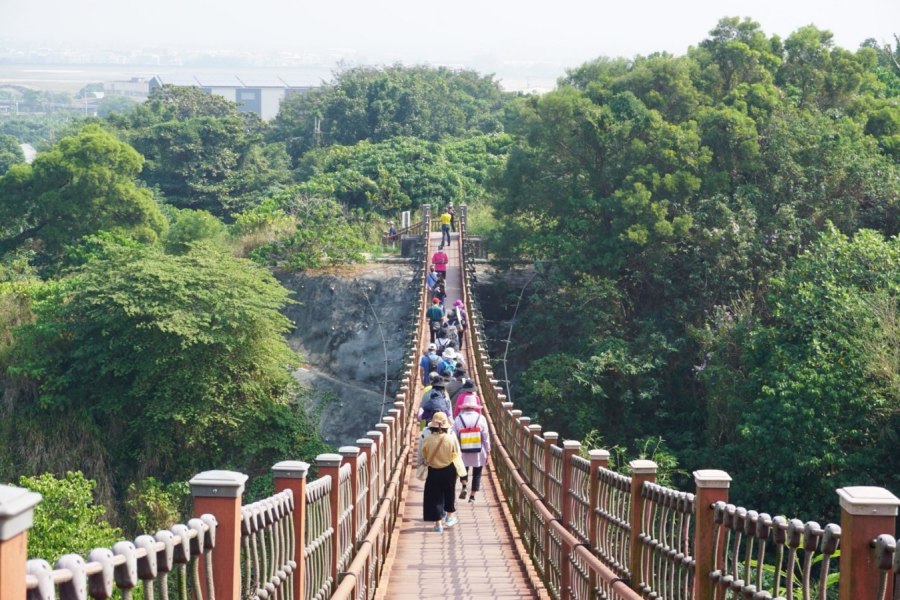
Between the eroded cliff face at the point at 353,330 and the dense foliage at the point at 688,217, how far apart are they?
2685 millimetres

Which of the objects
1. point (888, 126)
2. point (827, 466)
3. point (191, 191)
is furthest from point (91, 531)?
→ point (191, 191)

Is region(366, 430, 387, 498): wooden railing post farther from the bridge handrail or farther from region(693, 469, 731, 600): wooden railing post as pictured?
region(693, 469, 731, 600): wooden railing post

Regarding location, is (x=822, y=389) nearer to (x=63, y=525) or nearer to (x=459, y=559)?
(x=459, y=559)

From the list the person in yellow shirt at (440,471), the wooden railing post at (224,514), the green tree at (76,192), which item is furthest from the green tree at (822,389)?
the green tree at (76,192)

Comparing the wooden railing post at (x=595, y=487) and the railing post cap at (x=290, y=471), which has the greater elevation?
the railing post cap at (x=290, y=471)

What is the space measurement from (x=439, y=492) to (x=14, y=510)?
7.51m

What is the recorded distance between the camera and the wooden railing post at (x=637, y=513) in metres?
5.93

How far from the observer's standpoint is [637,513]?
236 inches

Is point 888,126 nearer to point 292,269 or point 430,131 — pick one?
point 292,269

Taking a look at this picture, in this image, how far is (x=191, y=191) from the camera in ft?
136

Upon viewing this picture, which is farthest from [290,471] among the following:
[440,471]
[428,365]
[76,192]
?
[76,192]

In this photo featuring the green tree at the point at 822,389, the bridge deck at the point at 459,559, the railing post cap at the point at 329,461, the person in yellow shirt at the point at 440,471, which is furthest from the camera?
the green tree at the point at 822,389

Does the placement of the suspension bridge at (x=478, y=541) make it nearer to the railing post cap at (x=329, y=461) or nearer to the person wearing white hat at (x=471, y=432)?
the railing post cap at (x=329, y=461)

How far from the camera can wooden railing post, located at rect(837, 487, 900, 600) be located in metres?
3.59
